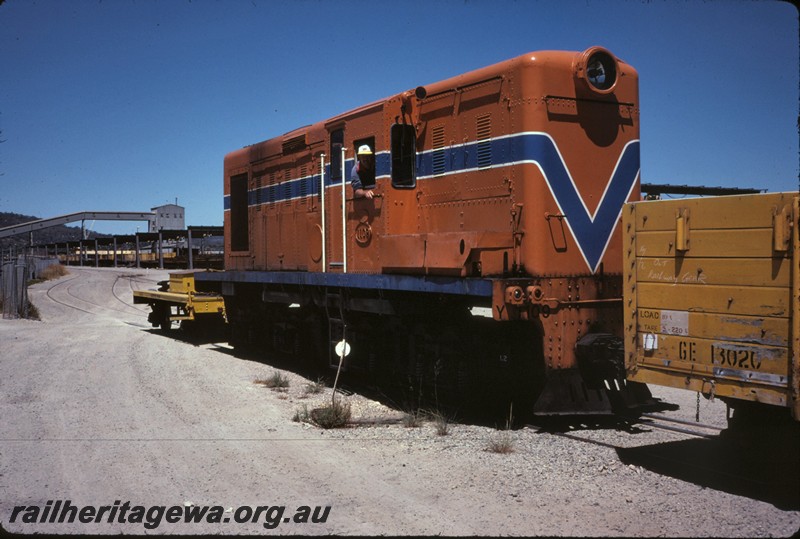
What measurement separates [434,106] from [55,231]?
521ft

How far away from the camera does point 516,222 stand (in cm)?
734

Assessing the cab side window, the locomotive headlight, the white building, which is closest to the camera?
the locomotive headlight

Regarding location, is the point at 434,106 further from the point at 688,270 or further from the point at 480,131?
the point at 688,270

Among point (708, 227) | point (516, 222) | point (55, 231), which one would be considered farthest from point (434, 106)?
point (55, 231)

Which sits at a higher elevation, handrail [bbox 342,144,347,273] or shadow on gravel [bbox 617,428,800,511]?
handrail [bbox 342,144,347,273]

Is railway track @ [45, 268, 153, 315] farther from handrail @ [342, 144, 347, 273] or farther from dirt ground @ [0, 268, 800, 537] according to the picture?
dirt ground @ [0, 268, 800, 537]

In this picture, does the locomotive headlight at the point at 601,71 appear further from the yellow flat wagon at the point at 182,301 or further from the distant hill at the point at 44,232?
the distant hill at the point at 44,232

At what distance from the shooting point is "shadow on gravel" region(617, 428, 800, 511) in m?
5.09

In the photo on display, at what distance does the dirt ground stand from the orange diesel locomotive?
2.44ft

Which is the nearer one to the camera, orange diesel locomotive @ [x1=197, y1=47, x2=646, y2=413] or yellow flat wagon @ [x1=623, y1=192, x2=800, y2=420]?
yellow flat wagon @ [x1=623, y1=192, x2=800, y2=420]
